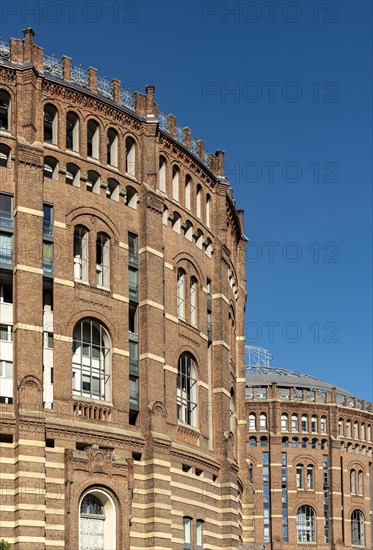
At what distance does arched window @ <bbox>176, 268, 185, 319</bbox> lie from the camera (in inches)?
2495

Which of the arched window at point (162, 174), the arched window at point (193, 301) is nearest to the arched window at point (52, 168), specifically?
the arched window at point (162, 174)

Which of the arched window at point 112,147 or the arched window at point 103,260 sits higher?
the arched window at point 112,147

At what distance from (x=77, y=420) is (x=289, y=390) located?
242ft

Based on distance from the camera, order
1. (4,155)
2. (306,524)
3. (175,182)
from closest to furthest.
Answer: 1. (4,155)
2. (175,182)
3. (306,524)

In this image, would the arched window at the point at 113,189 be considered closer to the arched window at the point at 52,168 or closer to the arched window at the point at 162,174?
the arched window at the point at 52,168

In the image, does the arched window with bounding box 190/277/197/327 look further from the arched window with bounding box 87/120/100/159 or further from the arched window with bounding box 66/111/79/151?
the arched window with bounding box 66/111/79/151

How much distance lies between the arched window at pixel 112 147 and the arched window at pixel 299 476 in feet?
229

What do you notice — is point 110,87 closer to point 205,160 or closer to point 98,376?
point 205,160

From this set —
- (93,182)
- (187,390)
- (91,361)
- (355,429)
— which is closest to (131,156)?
(93,182)

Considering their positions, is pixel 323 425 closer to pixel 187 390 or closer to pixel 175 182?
pixel 187 390

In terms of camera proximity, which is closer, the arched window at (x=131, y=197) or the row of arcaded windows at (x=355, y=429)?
the arched window at (x=131, y=197)

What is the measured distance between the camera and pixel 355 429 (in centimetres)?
12838

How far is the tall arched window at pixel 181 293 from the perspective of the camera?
208ft

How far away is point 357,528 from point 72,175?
81.7 meters
